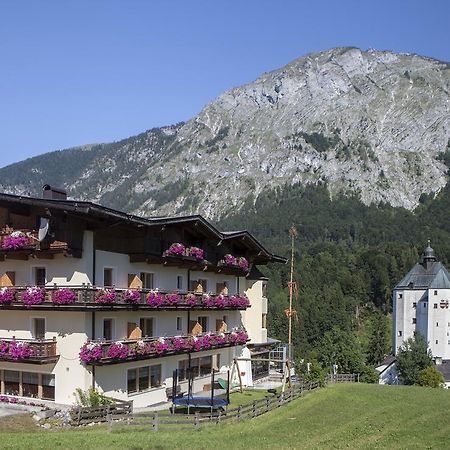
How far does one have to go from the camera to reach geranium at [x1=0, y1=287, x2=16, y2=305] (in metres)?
29.2

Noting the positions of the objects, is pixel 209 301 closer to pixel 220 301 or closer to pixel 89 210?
pixel 220 301

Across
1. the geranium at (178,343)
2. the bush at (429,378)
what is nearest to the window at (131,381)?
the geranium at (178,343)

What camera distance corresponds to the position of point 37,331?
1180 inches

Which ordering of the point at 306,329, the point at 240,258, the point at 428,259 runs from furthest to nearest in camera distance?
the point at 306,329 < the point at 428,259 < the point at 240,258

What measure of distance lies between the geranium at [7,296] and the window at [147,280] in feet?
22.7

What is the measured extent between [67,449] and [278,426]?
30.6ft

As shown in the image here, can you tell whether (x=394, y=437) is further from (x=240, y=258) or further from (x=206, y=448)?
(x=240, y=258)

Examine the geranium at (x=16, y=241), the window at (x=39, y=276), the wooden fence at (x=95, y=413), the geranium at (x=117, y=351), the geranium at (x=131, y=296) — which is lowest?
the wooden fence at (x=95, y=413)

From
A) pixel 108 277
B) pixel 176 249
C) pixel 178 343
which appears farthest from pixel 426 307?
pixel 108 277

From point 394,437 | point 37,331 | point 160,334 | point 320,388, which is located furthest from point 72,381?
point 320,388

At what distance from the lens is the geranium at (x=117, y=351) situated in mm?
28459

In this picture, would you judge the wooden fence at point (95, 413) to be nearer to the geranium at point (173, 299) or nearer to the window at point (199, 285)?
the geranium at point (173, 299)

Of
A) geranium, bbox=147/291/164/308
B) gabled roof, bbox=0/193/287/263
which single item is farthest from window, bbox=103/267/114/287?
gabled roof, bbox=0/193/287/263

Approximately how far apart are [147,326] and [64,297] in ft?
24.2
